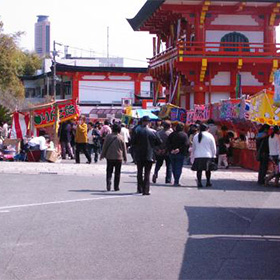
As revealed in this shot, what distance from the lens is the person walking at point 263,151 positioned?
1897 cm

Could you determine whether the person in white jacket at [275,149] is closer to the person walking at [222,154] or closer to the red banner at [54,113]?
the person walking at [222,154]

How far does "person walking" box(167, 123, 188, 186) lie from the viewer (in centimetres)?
1827

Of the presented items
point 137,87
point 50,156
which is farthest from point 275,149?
point 137,87

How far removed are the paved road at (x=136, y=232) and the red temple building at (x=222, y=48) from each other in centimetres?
2036

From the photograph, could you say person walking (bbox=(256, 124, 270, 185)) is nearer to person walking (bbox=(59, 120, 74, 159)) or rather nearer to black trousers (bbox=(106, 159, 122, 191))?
black trousers (bbox=(106, 159, 122, 191))

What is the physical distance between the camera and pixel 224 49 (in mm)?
39000

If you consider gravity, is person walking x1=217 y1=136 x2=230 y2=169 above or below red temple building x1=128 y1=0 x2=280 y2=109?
below

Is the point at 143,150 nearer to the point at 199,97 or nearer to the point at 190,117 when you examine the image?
the point at 190,117

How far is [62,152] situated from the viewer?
1134 inches

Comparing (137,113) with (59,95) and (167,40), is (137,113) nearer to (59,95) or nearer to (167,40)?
(167,40)

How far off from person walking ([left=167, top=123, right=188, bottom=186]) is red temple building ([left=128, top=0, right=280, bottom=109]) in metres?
19.1

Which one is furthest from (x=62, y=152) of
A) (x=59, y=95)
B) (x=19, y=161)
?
(x=59, y=95)

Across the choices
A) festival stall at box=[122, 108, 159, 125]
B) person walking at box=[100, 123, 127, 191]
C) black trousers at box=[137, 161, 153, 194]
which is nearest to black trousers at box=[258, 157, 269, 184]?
black trousers at box=[137, 161, 153, 194]

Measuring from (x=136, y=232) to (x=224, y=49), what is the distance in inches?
1163
